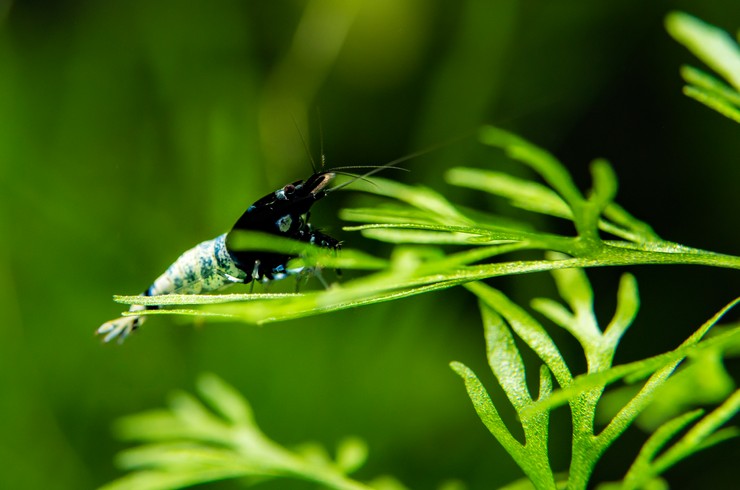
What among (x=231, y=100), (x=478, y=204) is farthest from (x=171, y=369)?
(x=478, y=204)

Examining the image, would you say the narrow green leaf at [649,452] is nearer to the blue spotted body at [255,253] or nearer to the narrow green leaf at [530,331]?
the narrow green leaf at [530,331]

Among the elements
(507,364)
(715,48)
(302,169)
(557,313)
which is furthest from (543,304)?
(302,169)

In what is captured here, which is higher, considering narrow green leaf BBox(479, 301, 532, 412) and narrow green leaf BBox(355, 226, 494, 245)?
narrow green leaf BBox(355, 226, 494, 245)

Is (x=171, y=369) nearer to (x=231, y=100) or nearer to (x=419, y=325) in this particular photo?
(x=419, y=325)

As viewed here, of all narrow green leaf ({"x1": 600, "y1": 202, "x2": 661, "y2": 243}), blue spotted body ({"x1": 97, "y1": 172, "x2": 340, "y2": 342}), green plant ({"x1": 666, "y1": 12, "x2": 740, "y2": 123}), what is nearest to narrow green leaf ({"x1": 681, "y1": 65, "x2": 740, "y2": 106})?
green plant ({"x1": 666, "y1": 12, "x2": 740, "y2": 123})

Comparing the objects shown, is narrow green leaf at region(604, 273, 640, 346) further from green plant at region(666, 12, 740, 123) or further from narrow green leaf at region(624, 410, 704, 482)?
green plant at region(666, 12, 740, 123)

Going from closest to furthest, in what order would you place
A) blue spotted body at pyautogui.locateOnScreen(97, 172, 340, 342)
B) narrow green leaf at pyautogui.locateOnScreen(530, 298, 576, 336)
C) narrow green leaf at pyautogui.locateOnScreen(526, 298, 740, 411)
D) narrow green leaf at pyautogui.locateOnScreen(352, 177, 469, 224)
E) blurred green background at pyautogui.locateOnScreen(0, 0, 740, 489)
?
narrow green leaf at pyautogui.locateOnScreen(526, 298, 740, 411) < narrow green leaf at pyautogui.locateOnScreen(530, 298, 576, 336) < narrow green leaf at pyautogui.locateOnScreen(352, 177, 469, 224) < blue spotted body at pyautogui.locateOnScreen(97, 172, 340, 342) < blurred green background at pyautogui.locateOnScreen(0, 0, 740, 489)

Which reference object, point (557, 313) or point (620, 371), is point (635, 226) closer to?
point (557, 313)

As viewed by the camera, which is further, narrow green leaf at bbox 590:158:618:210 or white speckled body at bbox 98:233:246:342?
white speckled body at bbox 98:233:246:342
